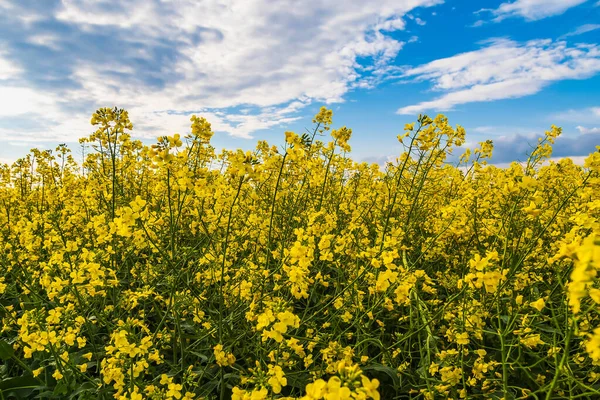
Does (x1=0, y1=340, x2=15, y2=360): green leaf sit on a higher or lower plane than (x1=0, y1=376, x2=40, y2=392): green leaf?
higher

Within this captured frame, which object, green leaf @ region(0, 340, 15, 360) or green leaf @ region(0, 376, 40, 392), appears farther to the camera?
green leaf @ region(0, 340, 15, 360)

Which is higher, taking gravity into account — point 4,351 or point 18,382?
point 4,351

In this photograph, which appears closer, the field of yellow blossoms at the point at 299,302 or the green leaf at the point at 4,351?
the field of yellow blossoms at the point at 299,302

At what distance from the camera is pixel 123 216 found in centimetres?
250

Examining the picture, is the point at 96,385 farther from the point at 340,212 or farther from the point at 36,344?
the point at 340,212

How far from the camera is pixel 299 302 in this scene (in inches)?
171

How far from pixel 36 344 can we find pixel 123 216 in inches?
40.2

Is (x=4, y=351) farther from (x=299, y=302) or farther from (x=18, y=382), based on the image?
(x=299, y=302)

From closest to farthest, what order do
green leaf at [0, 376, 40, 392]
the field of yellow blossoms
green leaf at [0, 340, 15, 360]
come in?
the field of yellow blossoms, green leaf at [0, 376, 40, 392], green leaf at [0, 340, 15, 360]

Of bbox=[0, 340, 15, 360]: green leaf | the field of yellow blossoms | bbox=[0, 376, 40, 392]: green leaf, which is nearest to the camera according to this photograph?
the field of yellow blossoms

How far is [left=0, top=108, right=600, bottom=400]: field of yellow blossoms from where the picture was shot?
2359 mm

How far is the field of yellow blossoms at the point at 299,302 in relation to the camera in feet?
7.74

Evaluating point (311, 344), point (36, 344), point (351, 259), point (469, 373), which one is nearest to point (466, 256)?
point (351, 259)

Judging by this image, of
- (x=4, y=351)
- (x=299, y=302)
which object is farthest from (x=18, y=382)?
(x=299, y=302)
